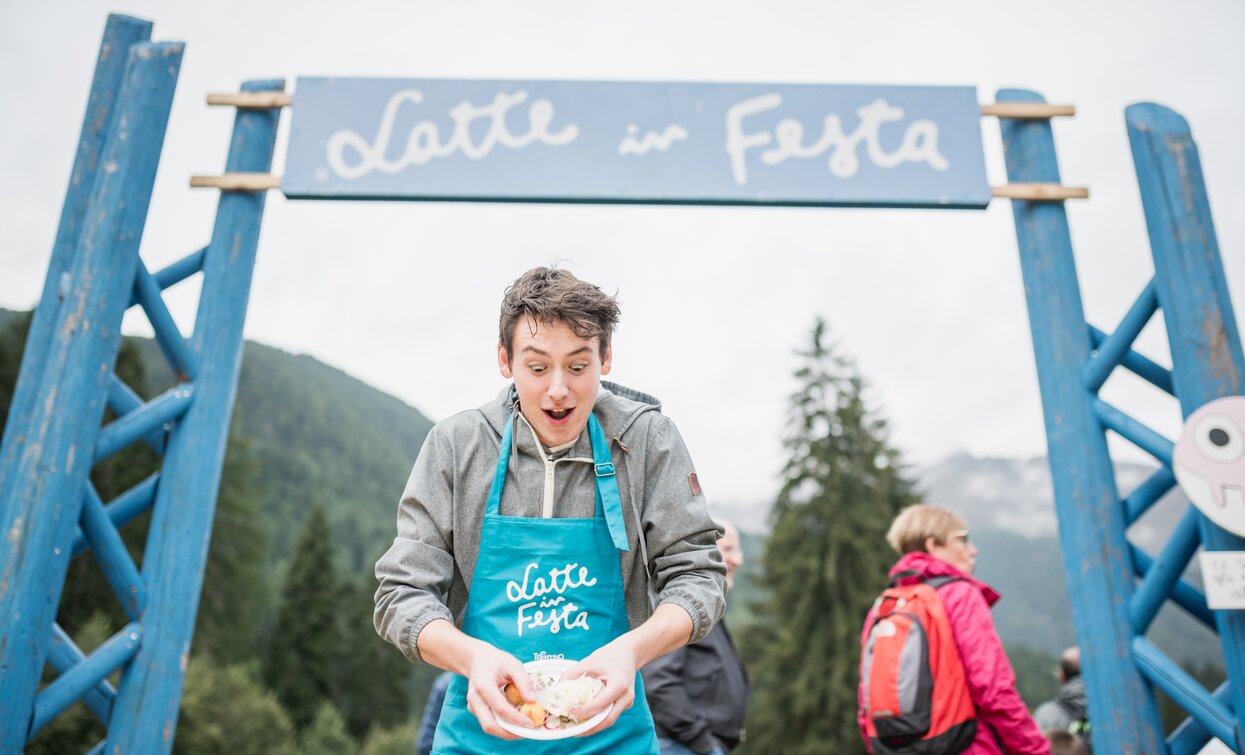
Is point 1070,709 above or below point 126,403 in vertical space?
below

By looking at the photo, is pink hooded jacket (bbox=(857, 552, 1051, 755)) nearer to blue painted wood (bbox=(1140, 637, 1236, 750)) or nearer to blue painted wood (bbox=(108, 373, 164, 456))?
blue painted wood (bbox=(1140, 637, 1236, 750))

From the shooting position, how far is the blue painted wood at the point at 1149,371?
3297 millimetres

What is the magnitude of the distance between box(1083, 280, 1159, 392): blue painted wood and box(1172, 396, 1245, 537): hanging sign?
1.62ft

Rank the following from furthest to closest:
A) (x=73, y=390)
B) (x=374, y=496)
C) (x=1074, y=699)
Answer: (x=374, y=496) < (x=1074, y=699) < (x=73, y=390)

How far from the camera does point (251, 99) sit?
3.75 m

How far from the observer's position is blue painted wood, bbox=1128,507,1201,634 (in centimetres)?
293

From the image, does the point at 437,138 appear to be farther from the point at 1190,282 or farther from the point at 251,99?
the point at 1190,282

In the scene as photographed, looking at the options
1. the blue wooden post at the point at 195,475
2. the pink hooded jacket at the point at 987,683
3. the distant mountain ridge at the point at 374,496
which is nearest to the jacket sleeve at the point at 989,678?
the pink hooded jacket at the point at 987,683

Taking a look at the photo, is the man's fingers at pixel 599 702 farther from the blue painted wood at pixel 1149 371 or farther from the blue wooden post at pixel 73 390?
the blue painted wood at pixel 1149 371

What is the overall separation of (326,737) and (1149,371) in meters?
36.4

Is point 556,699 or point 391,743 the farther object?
point 391,743

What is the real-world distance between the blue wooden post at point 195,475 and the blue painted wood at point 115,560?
5 cm

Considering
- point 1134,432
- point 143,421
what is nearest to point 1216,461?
point 1134,432

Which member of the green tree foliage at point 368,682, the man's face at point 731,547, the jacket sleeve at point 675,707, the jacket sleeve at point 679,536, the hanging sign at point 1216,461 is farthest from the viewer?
the green tree foliage at point 368,682
